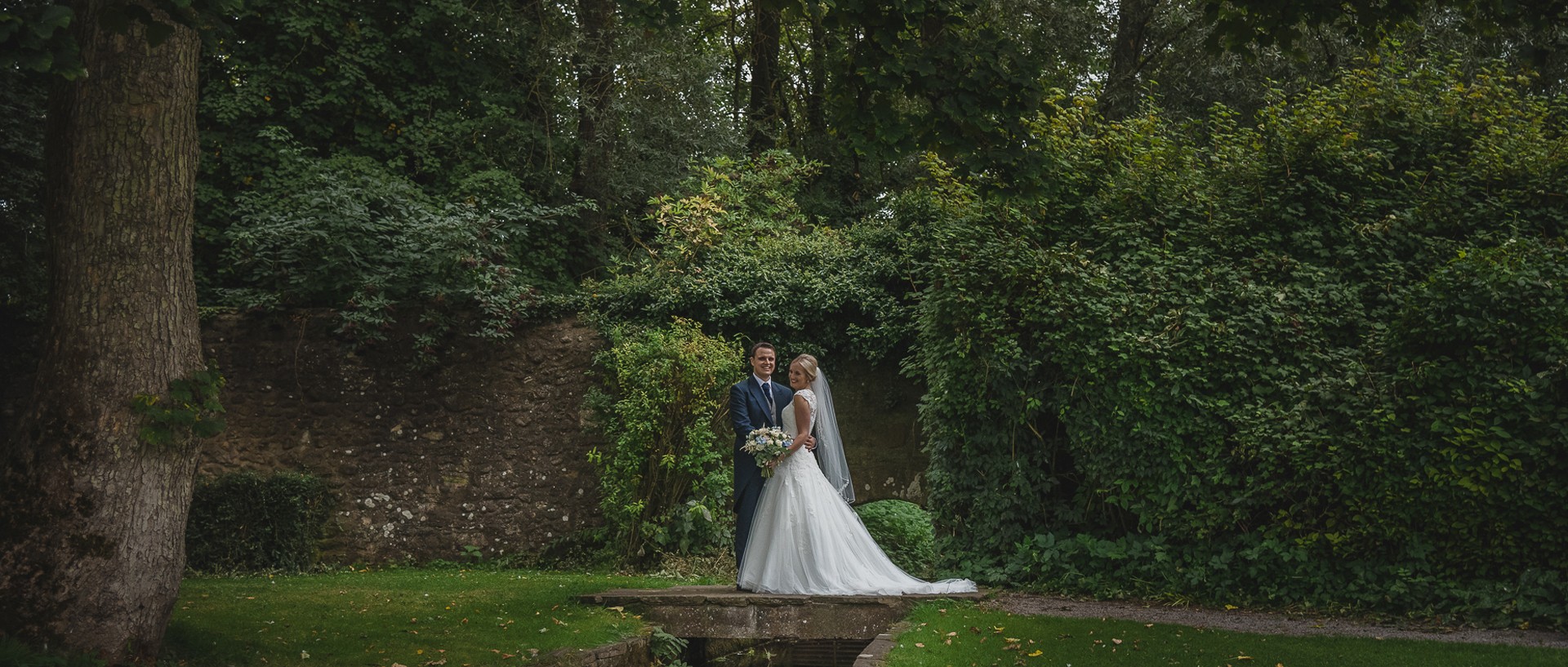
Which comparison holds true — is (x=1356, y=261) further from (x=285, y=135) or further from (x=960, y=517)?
(x=285, y=135)

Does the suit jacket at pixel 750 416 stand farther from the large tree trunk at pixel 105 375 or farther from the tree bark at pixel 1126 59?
the tree bark at pixel 1126 59

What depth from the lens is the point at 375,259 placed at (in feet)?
41.3

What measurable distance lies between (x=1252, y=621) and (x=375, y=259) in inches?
383

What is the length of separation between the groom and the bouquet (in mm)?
133

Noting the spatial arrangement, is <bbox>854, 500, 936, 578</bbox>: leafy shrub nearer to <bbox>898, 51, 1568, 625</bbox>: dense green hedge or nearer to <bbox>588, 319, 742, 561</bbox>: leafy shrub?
<bbox>898, 51, 1568, 625</bbox>: dense green hedge

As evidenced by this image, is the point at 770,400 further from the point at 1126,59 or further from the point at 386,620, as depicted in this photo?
the point at 1126,59

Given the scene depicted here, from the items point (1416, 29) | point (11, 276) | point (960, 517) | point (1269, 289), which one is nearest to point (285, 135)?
point (11, 276)

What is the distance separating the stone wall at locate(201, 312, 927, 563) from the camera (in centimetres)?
1209

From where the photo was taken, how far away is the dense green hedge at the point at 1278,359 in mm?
7461

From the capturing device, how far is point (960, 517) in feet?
32.7

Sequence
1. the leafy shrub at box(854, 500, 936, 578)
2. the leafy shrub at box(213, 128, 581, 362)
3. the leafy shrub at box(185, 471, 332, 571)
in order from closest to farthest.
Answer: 1. the leafy shrub at box(185, 471, 332, 571)
2. the leafy shrub at box(854, 500, 936, 578)
3. the leafy shrub at box(213, 128, 581, 362)

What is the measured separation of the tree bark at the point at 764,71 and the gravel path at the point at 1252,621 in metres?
12.6

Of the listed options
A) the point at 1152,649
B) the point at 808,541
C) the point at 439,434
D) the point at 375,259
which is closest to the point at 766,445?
the point at 808,541

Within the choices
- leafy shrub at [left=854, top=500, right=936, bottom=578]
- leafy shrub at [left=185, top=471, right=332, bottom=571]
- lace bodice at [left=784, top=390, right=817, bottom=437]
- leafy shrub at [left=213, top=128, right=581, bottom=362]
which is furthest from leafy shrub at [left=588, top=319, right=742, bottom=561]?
leafy shrub at [left=185, top=471, right=332, bottom=571]
